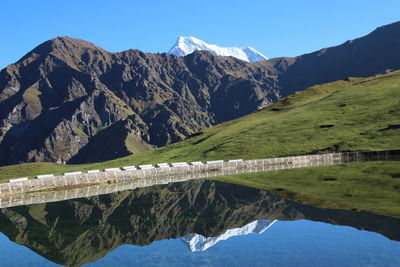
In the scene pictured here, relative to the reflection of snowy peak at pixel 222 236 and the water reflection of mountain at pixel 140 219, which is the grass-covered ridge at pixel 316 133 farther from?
the reflection of snowy peak at pixel 222 236

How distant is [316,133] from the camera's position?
141375 millimetres

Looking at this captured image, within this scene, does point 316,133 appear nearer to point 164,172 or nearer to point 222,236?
point 164,172

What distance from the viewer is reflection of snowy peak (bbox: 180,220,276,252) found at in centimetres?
3109

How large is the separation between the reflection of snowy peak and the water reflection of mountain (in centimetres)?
80

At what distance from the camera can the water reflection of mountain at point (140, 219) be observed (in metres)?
33.1

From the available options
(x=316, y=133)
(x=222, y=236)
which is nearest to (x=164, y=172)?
(x=222, y=236)

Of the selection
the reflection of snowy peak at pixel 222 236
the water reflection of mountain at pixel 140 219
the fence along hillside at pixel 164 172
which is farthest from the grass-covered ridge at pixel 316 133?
the reflection of snowy peak at pixel 222 236

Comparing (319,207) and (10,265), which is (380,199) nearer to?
(319,207)

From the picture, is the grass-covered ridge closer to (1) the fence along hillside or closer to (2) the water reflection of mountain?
(1) the fence along hillside

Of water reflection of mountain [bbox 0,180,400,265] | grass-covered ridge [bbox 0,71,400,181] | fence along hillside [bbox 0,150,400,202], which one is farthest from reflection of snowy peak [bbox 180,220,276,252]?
grass-covered ridge [bbox 0,71,400,181]

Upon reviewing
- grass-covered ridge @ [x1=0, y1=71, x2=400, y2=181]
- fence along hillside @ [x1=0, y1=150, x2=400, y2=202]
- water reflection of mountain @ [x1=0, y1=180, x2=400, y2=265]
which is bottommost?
water reflection of mountain @ [x1=0, y1=180, x2=400, y2=265]

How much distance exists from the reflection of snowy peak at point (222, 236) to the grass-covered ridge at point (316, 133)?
8313 centimetres

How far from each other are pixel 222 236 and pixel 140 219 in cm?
1251

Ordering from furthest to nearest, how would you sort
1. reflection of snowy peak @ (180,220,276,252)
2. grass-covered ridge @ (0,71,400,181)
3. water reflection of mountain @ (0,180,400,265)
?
grass-covered ridge @ (0,71,400,181), water reflection of mountain @ (0,180,400,265), reflection of snowy peak @ (180,220,276,252)
